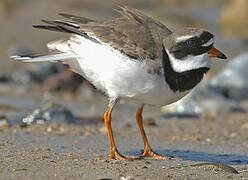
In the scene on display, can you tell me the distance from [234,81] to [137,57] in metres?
6.53

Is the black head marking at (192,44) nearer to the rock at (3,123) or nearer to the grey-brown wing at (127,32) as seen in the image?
the grey-brown wing at (127,32)

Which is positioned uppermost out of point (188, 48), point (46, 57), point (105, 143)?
point (188, 48)

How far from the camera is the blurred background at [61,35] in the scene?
33.7 feet

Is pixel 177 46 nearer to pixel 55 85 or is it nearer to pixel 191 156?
pixel 191 156

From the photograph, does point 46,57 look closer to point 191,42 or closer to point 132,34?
point 132,34

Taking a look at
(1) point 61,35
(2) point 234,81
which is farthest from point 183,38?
(1) point 61,35

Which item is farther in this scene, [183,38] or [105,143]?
[105,143]

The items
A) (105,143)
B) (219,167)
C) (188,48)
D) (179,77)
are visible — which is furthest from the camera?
(105,143)

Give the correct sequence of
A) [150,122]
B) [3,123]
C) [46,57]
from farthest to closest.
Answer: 1. [150,122]
2. [3,123]
3. [46,57]

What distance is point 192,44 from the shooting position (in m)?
5.27

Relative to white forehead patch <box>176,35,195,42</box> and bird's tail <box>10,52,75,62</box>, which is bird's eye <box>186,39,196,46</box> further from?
bird's tail <box>10,52,75,62</box>

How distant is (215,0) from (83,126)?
52.0 feet

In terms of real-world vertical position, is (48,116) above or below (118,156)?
below

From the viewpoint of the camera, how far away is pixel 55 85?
34.9ft
